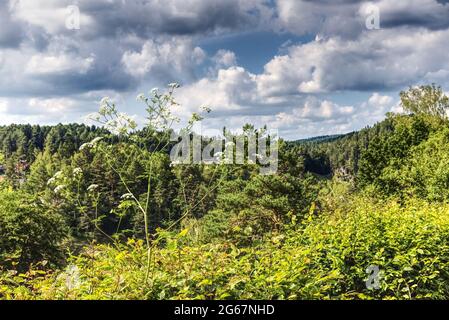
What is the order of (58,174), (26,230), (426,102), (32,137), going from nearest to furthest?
(58,174) → (26,230) → (426,102) → (32,137)

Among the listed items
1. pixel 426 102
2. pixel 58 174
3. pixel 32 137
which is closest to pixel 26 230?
pixel 58 174

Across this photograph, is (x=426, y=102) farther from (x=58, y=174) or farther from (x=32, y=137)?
(x=32, y=137)

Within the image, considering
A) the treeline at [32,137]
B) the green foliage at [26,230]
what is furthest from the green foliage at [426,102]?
the treeline at [32,137]

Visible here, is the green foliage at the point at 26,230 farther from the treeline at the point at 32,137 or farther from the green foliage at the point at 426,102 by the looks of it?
the treeline at the point at 32,137

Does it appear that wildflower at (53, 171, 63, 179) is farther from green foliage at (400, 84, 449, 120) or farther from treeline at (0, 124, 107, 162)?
treeline at (0, 124, 107, 162)

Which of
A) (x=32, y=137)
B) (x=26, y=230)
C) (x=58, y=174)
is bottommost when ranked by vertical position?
(x=26, y=230)

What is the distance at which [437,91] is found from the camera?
50.5 meters

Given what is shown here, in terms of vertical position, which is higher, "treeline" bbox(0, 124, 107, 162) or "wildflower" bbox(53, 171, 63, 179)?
"treeline" bbox(0, 124, 107, 162)

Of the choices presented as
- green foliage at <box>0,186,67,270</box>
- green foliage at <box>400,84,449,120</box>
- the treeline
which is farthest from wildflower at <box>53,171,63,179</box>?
the treeline

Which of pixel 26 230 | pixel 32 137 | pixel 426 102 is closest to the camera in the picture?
pixel 26 230

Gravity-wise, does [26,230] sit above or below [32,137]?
below

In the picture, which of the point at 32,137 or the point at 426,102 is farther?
the point at 32,137
